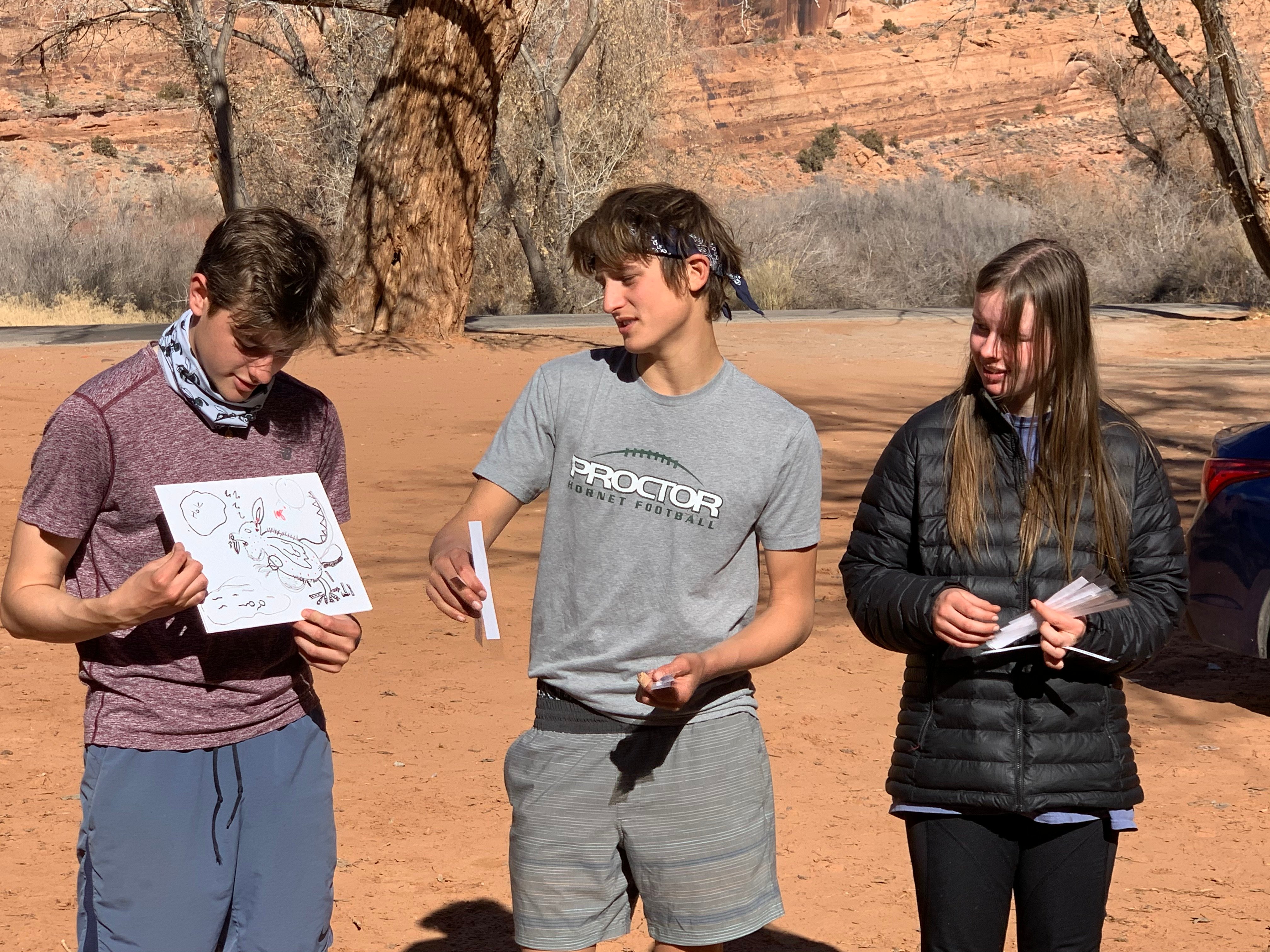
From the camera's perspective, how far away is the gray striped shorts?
2.36 m

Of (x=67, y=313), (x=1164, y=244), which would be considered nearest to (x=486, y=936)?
(x=67, y=313)

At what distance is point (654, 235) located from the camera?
2.35m

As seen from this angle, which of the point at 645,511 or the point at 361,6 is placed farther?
the point at 361,6

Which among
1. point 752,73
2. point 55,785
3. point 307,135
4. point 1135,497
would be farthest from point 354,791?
point 752,73

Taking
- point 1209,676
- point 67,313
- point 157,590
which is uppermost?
point 157,590

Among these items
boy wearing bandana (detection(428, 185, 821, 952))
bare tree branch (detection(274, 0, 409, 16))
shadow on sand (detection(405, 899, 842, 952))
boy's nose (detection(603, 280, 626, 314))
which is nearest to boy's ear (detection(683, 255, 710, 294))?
boy wearing bandana (detection(428, 185, 821, 952))

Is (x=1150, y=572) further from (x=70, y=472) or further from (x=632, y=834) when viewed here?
(x=70, y=472)

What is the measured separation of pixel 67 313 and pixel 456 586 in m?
20.8

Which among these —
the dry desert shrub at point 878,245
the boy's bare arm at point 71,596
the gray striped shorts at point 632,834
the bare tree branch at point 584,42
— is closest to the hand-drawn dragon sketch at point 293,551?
the boy's bare arm at point 71,596

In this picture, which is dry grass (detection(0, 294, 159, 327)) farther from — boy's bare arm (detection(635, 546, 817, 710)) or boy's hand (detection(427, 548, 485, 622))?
boy's bare arm (detection(635, 546, 817, 710))

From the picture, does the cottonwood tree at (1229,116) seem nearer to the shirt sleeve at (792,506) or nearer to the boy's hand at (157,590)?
the shirt sleeve at (792,506)

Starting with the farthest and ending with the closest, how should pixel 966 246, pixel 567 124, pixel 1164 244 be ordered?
pixel 966 246, pixel 1164 244, pixel 567 124

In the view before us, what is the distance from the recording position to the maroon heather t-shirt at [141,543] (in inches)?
84.6

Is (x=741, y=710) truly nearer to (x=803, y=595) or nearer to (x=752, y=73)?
(x=803, y=595)
